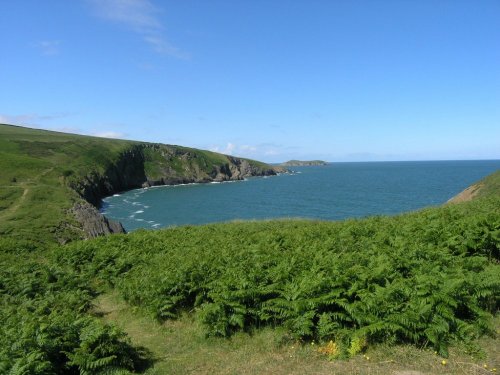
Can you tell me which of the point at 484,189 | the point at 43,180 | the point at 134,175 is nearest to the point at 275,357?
the point at 484,189

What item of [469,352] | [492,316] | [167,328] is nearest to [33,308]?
[167,328]

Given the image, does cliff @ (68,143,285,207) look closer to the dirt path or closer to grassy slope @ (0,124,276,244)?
grassy slope @ (0,124,276,244)

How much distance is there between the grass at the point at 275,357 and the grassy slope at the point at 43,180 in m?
36.2

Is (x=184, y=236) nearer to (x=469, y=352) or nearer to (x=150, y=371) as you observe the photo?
(x=150, y=371)

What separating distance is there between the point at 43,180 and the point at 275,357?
88.0m

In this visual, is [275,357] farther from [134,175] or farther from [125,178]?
[134,175]

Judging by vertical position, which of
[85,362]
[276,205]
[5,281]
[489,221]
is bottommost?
[276,205]

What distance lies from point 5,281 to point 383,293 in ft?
56.1

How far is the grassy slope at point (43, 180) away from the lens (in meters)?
46.7

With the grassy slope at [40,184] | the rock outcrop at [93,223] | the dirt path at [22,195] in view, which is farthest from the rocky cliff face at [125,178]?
the dirt path at [22,195]

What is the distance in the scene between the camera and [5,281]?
58.6 ft

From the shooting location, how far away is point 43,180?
276 ft

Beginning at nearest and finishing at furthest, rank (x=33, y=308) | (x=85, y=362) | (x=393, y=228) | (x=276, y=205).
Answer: (x=85, y=362) → (x=33, y=308) → (x=393, y=228) → (x=276, y=205)

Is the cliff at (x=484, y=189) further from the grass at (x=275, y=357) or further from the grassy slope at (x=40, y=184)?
the grassy slope at (x=40, y=184)
